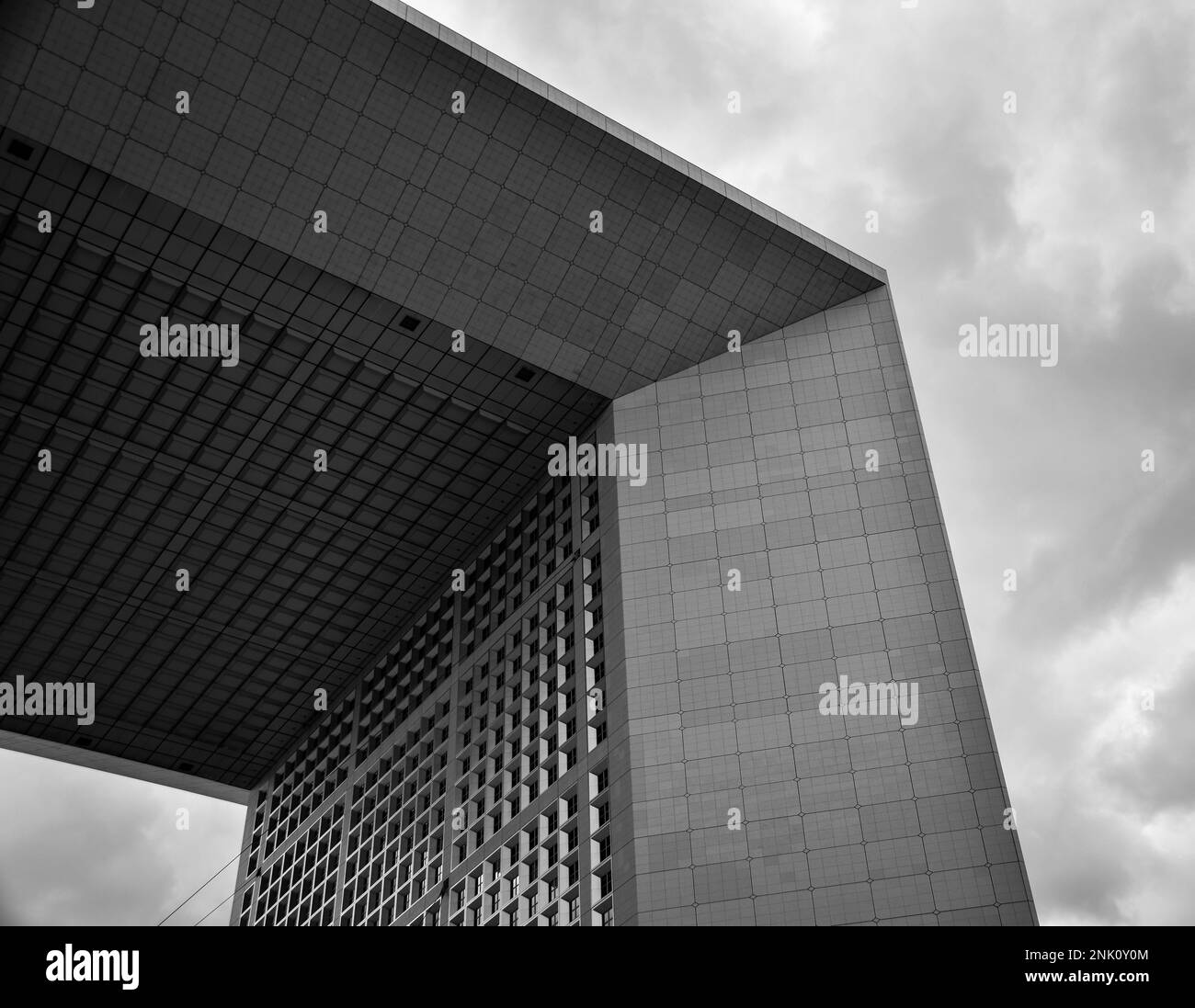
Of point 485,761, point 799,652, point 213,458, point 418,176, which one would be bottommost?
point 799,652

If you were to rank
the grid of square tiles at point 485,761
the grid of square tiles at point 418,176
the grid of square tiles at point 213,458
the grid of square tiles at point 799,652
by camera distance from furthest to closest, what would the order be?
the grid of square tiles at point 213,458 < the grid of square tiles at point 485,761 < the grid of square tiles at point 418,176 < the grid of square tiles at point 799,652

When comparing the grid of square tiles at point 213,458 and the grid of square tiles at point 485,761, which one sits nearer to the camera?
the grid of square tiles at point 485,761

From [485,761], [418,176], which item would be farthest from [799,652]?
[418,176]

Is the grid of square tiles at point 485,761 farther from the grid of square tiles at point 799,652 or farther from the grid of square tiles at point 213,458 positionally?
the grid of square tiles at point 799,652

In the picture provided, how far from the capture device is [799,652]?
30.4 m

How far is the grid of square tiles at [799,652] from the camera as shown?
89.3ft

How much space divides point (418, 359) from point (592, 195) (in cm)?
645

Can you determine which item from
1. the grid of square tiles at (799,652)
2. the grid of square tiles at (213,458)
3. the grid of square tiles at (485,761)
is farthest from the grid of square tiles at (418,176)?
the grid of square tiles at (485,761)

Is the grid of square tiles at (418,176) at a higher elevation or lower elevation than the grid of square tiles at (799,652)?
higher

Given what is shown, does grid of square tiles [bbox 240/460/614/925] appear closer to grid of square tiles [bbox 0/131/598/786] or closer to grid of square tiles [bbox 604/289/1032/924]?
grid of square tiles [bbox 0/131/598/786]

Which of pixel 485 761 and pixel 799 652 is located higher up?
pixel 485 761

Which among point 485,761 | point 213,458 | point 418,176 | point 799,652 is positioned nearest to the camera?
point 799,652

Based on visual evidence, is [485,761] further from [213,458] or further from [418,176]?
[418,176]

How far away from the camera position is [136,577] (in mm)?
42688
